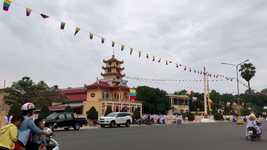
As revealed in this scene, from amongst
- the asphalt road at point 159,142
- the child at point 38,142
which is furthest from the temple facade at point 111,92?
the child at point 38,142

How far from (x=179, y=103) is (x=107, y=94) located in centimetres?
4287

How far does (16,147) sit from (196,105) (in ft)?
384

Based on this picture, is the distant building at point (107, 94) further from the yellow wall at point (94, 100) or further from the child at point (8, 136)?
the child at point (8, 136)

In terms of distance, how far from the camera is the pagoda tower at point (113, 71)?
3260 inches

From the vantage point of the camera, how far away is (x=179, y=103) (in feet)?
383

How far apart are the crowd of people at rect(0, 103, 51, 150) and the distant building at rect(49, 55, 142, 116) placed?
66845 mm

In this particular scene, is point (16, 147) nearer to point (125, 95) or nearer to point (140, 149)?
point (140, 149)

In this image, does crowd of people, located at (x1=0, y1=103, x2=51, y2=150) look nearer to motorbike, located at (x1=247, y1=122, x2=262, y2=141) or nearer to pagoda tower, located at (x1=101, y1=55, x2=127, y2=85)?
motorbike, located at (x1=247, y1=122, x2=262, y2=141)

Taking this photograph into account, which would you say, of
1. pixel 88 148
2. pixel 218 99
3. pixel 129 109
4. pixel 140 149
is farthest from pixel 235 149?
pixel 218 99

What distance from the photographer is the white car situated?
138ft

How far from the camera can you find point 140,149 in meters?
15.2

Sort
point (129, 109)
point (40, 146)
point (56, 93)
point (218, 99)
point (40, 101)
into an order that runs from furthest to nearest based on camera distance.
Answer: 1. point (218, 99)
2. point (129, 109)
3. point (56, 93)
4. point (40, 101)
5. point (40, 146)

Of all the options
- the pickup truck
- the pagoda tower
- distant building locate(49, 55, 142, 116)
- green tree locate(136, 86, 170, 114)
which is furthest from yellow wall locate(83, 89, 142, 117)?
the pickup truck

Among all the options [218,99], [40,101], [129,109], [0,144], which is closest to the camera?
[0,144]
